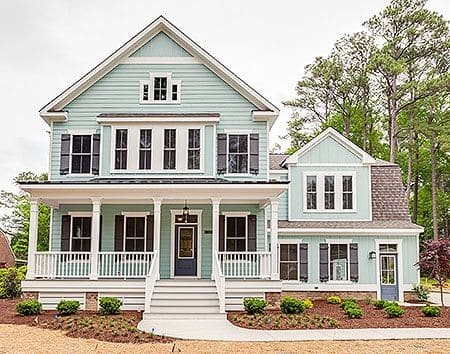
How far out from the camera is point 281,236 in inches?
840

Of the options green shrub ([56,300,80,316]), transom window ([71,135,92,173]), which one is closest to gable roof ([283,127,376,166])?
transom window ([71,135,92,173])

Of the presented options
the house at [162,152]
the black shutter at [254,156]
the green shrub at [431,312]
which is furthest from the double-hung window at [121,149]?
the green shrub at [431,312]

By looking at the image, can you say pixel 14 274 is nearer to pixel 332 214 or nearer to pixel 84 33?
pixel 84 33

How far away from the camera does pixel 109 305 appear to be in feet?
49.8

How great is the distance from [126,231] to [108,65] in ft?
19.0

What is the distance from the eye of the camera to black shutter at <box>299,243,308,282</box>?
21141mm

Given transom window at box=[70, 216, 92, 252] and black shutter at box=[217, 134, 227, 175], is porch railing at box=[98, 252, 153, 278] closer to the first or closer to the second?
transom window at box=[70, 216, 92, 252]

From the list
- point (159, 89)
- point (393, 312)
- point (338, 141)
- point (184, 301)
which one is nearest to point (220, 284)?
point (184, 301)

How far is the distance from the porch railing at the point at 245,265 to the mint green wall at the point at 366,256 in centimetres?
356

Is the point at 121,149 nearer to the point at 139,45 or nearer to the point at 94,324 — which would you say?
the point at 139,45

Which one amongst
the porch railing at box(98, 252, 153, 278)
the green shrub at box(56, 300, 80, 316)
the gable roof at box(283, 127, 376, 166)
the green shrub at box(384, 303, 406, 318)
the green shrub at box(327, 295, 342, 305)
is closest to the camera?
the green shrub at box(56, 300, 80, 316)

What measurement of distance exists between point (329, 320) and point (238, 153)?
7165 mm

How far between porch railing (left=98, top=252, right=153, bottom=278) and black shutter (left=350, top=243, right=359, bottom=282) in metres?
7.85

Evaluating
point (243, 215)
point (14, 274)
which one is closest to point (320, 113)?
point (243, 215)
